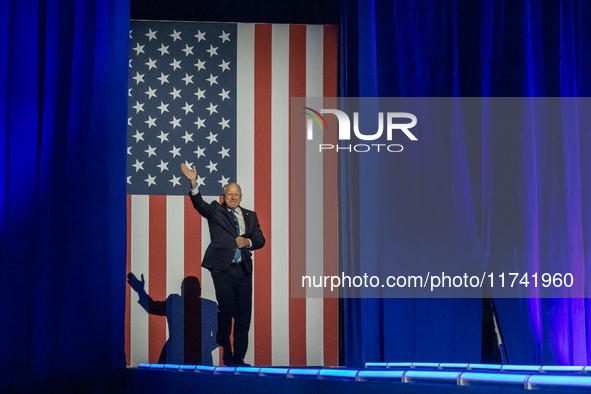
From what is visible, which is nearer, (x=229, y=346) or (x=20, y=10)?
(x=20, y=10)

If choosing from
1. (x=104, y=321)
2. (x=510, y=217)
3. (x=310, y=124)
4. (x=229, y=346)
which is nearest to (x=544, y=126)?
(x=510, y=217)

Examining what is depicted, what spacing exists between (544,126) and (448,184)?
72 centimetres

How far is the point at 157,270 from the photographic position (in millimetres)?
3717

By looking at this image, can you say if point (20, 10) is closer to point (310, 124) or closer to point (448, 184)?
point (310, 124)

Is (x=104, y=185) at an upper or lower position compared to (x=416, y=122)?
lower

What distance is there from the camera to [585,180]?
3188 millimetres

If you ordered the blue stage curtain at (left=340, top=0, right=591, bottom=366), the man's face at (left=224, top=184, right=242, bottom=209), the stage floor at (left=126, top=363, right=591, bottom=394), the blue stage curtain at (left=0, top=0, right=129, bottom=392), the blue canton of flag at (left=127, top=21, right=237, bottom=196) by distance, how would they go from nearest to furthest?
the stage floor at (left=126, top=363, right=591, bottom=394) → the blue stage curtain at (left=0, top=0, right=129, bottom=392) → the blue stage curtain at (left=340, top=0, right=591, bottom=366) → the man's face at (left=224, top=184, right=242, bottom=209) → the blue canton of flag at (left=127, top=21, right=237, bottom=196)

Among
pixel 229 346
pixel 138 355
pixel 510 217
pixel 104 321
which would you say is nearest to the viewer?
pixel 104 321

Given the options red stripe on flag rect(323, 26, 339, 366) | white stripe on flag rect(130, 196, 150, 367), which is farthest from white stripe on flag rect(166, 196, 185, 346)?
red stripe on flag rect(323, 26, 339, 366)

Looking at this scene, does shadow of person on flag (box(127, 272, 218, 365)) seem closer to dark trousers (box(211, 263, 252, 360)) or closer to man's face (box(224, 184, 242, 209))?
dark trousers (box(211, 263, 252, 360))

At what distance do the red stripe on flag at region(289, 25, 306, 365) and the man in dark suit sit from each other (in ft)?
1.25

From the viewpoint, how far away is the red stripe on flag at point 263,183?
3.73m

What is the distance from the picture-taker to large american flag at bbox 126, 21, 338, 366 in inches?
147

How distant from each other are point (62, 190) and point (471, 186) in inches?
93.4
